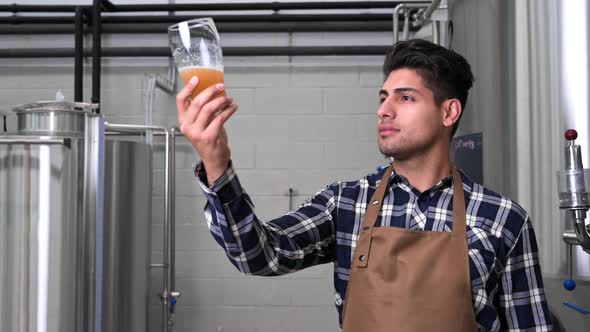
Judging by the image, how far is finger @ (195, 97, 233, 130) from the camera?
80 cm

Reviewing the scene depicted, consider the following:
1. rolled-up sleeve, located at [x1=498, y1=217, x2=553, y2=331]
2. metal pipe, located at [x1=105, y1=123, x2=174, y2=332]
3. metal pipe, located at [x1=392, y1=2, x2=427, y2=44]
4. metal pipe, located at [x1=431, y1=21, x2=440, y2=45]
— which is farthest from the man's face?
metal pipe, located at [x1=105, y1=123, x2=174, y2=332]

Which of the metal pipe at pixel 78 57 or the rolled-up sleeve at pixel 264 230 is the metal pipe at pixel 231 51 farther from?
the rolled-up sleeve at pixel 264 230

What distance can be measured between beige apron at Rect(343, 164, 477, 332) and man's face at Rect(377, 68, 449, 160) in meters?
0.16

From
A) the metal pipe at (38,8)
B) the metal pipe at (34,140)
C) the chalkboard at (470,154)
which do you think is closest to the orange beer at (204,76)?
the chalkboard at (470,154)

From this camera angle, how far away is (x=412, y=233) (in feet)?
3.76

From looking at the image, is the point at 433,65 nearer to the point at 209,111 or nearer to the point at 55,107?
the point at 209,111

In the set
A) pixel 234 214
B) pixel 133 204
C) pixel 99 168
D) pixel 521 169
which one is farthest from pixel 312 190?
pixel 234 214

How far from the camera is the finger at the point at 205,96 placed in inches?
31.3

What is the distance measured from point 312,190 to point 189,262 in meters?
0.62

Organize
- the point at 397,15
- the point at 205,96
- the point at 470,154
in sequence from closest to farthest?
the point at 205,96, the point at 470,154, the point at 397,15

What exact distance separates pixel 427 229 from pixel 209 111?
54 centimetres

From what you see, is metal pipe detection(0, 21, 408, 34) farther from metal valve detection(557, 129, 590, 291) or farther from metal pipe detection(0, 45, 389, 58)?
metal valve detection(557, 129, 590, 291)

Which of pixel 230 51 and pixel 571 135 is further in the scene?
pixel 230 51

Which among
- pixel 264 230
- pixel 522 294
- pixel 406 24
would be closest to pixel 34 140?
pixel 264 230
